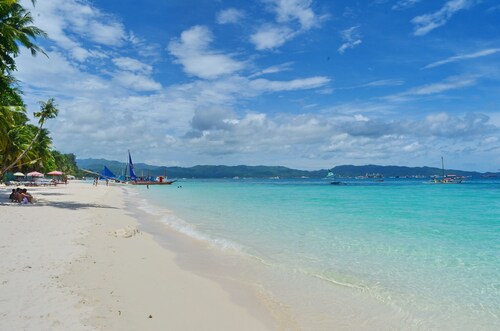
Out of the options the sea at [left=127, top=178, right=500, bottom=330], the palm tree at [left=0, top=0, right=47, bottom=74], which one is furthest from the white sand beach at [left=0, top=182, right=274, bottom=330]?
the palm tree at [left=0, top=0, right=47, bottom=74]

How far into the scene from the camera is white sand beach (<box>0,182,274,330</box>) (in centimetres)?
467

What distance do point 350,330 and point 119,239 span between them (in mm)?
8499

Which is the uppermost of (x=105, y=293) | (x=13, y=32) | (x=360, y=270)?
Answer: (x=13, y=32)

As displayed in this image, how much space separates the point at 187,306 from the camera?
18.7 feet

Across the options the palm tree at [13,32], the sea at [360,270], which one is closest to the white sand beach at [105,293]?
the sea at [360,270]

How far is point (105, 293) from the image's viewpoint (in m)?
5.76

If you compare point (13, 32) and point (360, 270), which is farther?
point (13, 32)

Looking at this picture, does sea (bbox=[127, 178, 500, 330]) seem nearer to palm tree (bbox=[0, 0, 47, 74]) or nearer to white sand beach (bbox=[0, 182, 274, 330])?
white sand beach (bbox=[0, 182, 274, 330])

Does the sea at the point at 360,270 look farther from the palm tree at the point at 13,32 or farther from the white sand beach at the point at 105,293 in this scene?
the palm tree at the point at 13,32

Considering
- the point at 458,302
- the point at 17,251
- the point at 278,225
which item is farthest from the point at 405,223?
the point at 17,251

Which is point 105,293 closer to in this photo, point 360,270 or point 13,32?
point 360,270

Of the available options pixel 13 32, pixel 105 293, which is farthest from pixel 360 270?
pixel 13 32

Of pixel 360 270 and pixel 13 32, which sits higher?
pixel 13 32

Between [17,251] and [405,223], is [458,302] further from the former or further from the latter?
[405,223]
